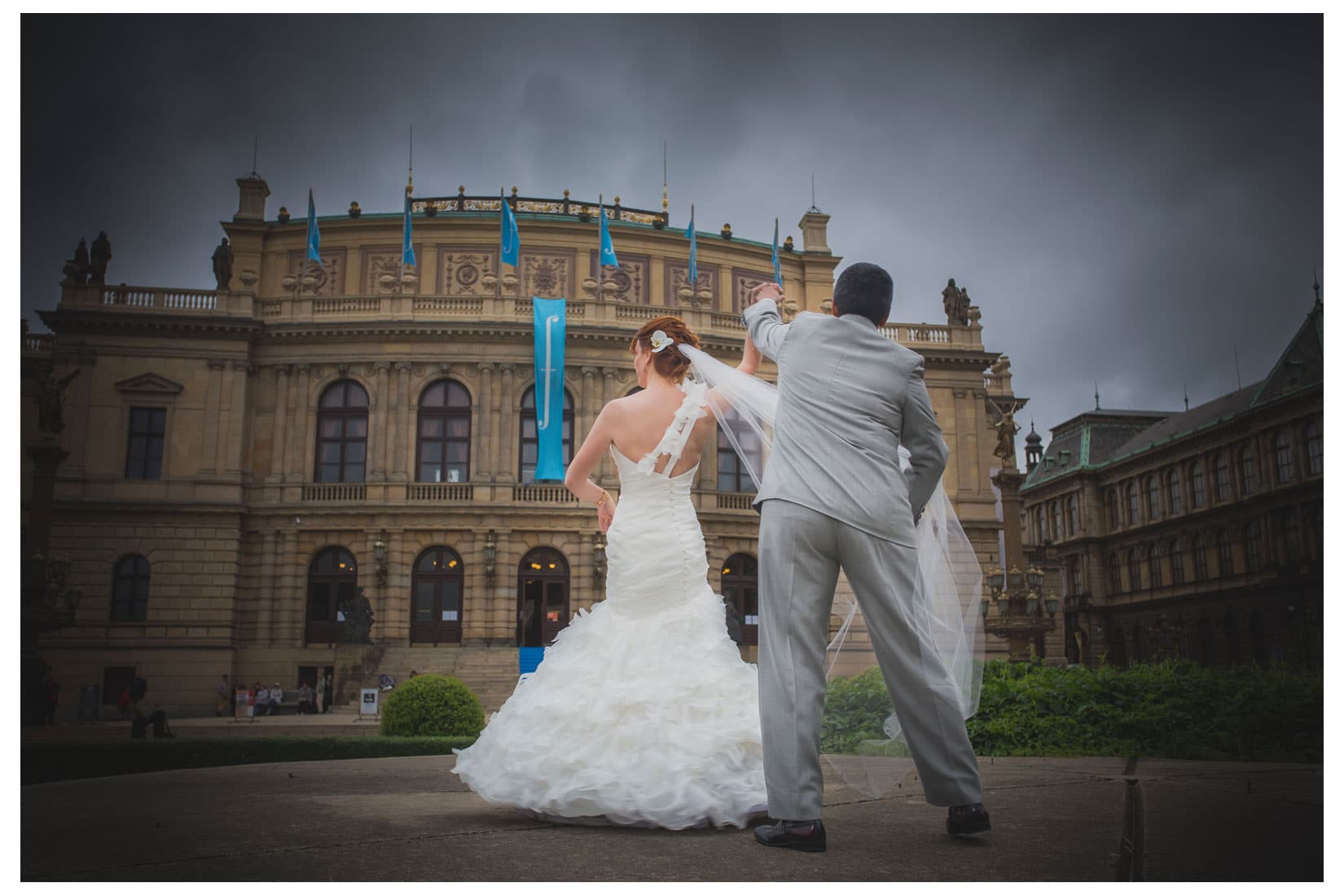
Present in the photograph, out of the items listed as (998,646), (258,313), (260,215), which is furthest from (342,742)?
(260,215)

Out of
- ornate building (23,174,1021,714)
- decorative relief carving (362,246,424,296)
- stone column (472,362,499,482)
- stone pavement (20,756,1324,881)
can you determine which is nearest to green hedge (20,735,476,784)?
stone pavement (20,756,1324,881)

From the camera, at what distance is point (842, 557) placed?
147 inches

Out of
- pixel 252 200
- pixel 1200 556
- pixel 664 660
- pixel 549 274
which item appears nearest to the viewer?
pixel 664 660

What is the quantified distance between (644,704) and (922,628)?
1409 millimetres

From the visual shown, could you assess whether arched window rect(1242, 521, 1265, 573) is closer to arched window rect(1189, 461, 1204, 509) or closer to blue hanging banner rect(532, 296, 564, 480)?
arched window rect(1189, 461, 1204, 509)

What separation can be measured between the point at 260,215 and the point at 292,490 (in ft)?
41.4

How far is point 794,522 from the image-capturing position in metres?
3.73

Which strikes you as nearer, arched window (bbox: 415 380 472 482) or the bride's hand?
the bride's hand

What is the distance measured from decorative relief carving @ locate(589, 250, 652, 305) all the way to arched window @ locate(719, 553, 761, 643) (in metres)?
11.4

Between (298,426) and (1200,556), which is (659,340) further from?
(298,426)

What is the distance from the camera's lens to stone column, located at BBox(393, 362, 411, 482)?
34000 millimetres

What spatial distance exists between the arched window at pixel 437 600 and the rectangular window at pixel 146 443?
32.8ft

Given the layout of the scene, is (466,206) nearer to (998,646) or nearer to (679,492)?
(998,646)

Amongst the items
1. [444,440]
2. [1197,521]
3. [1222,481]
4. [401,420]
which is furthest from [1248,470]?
[401,420]
